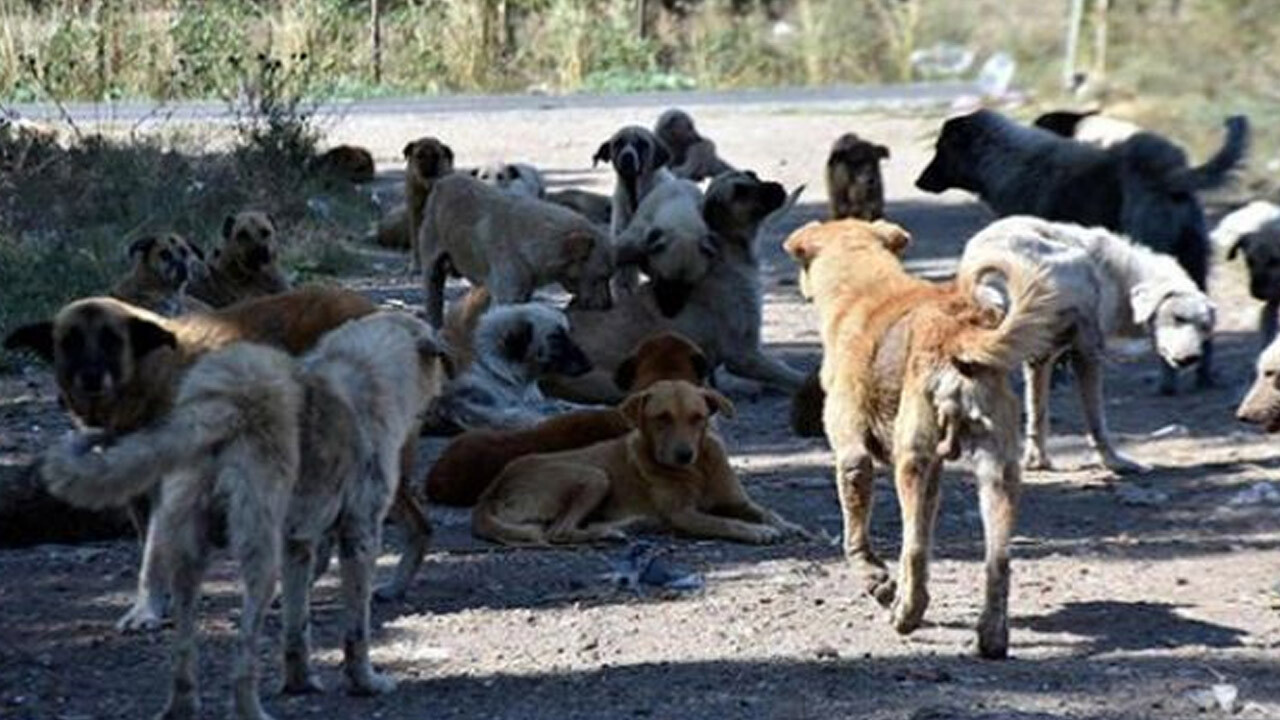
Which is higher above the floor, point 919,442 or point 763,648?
point 919,442

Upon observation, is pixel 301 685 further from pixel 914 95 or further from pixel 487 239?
pixel 914 95

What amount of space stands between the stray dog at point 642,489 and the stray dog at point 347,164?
1028cm

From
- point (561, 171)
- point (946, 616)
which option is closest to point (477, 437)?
point (946, 616)

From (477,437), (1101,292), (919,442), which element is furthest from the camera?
(1101,292)

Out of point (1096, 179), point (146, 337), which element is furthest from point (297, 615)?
point (1096, 179)

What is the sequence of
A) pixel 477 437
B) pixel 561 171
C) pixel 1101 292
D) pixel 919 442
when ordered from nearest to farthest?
pixel 919 442 → pixel 477 437 → pixel 1101 292 → pixel 561 171

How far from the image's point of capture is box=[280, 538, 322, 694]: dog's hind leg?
25.8 ft

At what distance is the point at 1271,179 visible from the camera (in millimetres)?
20469

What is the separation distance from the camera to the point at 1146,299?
12.7m

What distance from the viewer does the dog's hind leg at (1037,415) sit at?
12.1 meters

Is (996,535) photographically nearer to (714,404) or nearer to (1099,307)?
(714,404)

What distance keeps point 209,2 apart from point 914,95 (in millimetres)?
9714

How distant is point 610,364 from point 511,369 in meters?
0.97

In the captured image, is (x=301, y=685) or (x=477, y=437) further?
(x=477, y=437)
